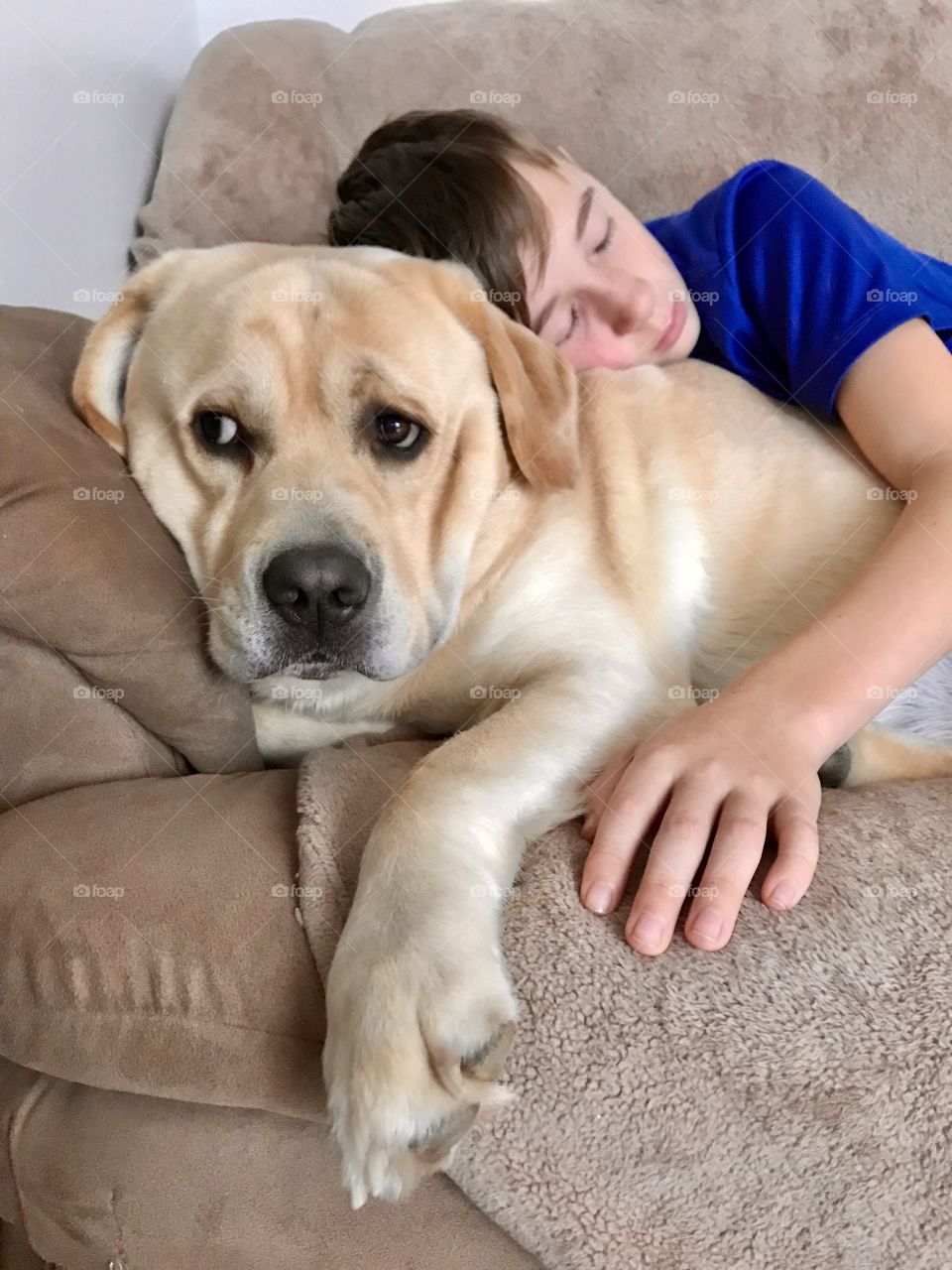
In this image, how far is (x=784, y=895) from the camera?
1.06 meters

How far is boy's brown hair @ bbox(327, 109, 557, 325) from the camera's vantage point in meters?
1.76

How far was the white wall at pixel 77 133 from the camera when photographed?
1855 millimetres

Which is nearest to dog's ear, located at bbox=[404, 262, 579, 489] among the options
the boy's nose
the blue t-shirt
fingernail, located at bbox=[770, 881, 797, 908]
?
the boy's nose

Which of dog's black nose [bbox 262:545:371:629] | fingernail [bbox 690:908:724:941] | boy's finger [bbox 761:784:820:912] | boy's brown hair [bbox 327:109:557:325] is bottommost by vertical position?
fingernail [bbox 690:908:724:941]

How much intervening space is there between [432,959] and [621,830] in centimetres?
28

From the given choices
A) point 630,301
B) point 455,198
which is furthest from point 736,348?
point 455,198

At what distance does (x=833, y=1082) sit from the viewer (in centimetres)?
96

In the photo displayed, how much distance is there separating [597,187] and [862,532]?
2.98 feet

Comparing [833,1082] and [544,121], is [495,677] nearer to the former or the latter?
[833,1082]

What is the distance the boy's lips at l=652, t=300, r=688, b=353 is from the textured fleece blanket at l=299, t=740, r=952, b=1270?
1231 millimetres

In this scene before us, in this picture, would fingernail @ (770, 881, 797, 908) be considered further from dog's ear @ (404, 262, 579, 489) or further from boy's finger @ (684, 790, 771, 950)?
dog's ear @ (404, 262, 579, 489)

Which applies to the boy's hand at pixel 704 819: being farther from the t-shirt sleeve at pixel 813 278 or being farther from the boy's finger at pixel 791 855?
the t-shirt sleeve at pixel 813 278

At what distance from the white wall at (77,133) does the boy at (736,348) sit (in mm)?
590

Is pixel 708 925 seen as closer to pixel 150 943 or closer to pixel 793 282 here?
pixel 150 943
